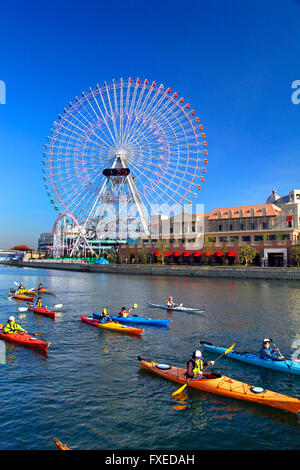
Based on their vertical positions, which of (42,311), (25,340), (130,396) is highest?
(25,340)

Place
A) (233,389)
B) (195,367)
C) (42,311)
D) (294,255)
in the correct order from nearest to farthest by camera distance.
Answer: (233,389)
(195,367)
(42,311)
(294,255)

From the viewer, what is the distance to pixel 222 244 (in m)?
97.1

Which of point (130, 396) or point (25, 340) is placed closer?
point (130, 396)

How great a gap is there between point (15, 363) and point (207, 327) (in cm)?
1548

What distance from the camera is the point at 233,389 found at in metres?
15.8

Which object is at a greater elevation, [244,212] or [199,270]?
[244,212]

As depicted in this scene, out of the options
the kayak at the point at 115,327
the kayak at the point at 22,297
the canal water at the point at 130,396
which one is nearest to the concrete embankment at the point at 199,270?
the canal water at the point at 130,396

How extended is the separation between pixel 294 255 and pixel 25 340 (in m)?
71.9

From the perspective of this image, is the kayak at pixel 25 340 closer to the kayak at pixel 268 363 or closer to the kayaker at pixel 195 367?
the kayaker at pixel 195 367

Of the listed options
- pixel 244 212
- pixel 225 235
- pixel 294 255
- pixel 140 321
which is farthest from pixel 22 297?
pixel 244 212

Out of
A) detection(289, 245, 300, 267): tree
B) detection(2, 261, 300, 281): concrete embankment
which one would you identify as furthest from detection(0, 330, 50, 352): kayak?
detection(289, 245, 300, 267): tree

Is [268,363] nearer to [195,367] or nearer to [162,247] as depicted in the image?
[195,367]

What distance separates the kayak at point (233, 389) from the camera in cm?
1459
